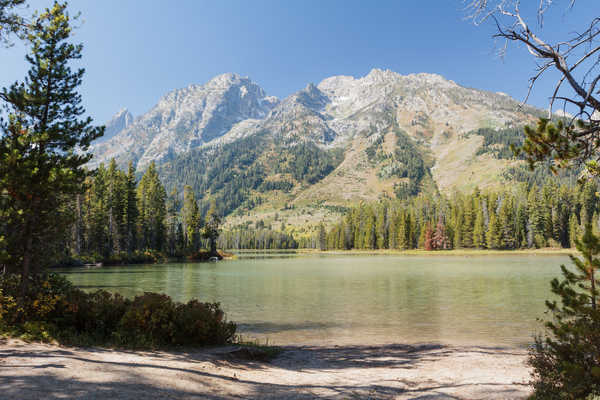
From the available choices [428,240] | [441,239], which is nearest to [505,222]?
[441,239]

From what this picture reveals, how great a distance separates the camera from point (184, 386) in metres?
8.09

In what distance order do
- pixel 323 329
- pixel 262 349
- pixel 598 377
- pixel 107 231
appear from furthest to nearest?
pixel 107 231 → pixel 323 329 → pixel 262 349 → pixel 598 377

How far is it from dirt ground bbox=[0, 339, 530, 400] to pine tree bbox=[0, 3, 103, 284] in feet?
17.2

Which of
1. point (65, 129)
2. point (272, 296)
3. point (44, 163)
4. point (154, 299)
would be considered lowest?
point (272, 296)

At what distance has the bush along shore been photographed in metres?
12.3

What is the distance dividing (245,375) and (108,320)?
22.5 ft

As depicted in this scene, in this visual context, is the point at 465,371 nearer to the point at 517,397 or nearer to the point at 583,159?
the point at 517,397

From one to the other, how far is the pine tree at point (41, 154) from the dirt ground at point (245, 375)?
17.2 ft

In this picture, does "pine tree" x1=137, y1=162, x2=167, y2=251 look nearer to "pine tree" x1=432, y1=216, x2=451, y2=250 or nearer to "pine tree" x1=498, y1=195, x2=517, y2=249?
"pine tree" x1=432, y1=216, x2=451, y2=250

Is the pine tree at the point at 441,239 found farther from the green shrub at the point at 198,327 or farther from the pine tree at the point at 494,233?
the green shrub at the point at 198,327

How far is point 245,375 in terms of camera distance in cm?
1007

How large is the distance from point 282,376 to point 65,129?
45.6ft

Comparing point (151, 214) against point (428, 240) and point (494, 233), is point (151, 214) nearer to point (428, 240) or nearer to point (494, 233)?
point (428, 240)

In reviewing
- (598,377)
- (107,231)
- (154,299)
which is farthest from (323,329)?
(107,231)
